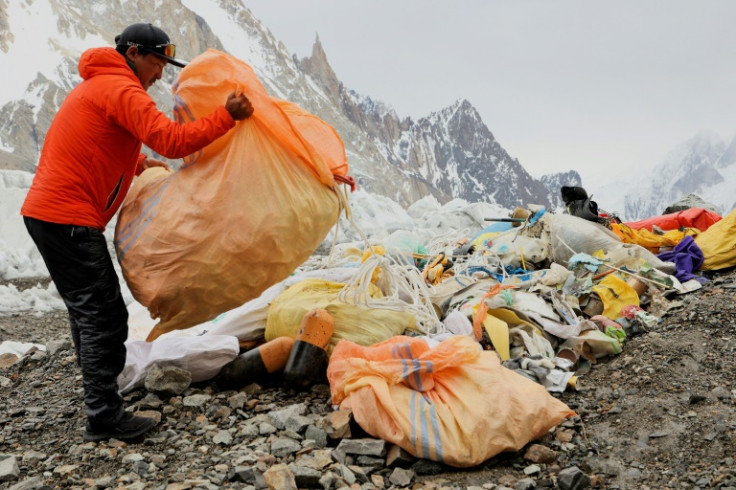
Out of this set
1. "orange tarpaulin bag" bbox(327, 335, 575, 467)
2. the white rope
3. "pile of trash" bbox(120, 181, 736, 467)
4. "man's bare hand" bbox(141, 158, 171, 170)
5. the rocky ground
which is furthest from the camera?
the white rope

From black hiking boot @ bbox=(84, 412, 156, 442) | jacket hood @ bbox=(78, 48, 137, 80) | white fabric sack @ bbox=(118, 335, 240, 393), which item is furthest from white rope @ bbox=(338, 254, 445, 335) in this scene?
jacket hood @ bbox=(78, 48, 137, 80)

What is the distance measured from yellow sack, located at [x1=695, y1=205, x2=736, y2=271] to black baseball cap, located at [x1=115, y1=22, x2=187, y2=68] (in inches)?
190

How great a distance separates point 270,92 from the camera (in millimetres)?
85938

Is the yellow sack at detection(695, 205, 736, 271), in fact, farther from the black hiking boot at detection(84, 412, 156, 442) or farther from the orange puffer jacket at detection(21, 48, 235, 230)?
the black hiking boot at detection(84, 412, 156, 442)

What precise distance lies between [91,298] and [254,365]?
98 centimetres

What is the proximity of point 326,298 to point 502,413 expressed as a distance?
4.56 feet

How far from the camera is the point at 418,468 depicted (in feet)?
7.75

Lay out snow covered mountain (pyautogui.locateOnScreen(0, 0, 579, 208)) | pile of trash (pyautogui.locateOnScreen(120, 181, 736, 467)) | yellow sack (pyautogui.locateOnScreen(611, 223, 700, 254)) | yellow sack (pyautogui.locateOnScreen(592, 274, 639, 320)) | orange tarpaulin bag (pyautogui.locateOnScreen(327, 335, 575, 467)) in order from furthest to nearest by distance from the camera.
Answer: snow covered mountain (pyautogui.locateOnScreen(0, 0, 579, 208)) < yellow sack (pyautogui.locateOnScreen(611, 223, 700, 254)) < yellow sack (pyautogui.locateOnScreen(592, 274, 639, 320)) < pile of trash (pyautogui.locateOnScreen(120, 181, 736, 467)) < orange tarpaulin bag (pyautogui.locateOnScreen(327, 335, 575, 467))

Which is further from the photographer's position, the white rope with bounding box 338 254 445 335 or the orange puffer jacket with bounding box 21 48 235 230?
the white rope with bounding box 338 254 445 335

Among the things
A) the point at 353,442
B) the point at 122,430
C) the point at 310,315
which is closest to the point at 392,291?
the point at 310,315

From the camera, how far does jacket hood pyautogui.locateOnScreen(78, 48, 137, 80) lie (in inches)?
96.7

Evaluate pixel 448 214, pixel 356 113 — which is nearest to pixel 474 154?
pixel 356 113

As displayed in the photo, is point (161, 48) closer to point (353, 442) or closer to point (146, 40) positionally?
point (146, 40)

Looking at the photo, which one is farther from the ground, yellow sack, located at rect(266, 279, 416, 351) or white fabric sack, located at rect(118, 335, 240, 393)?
yellow sack, located at rect(266, 279, 416, 351)
